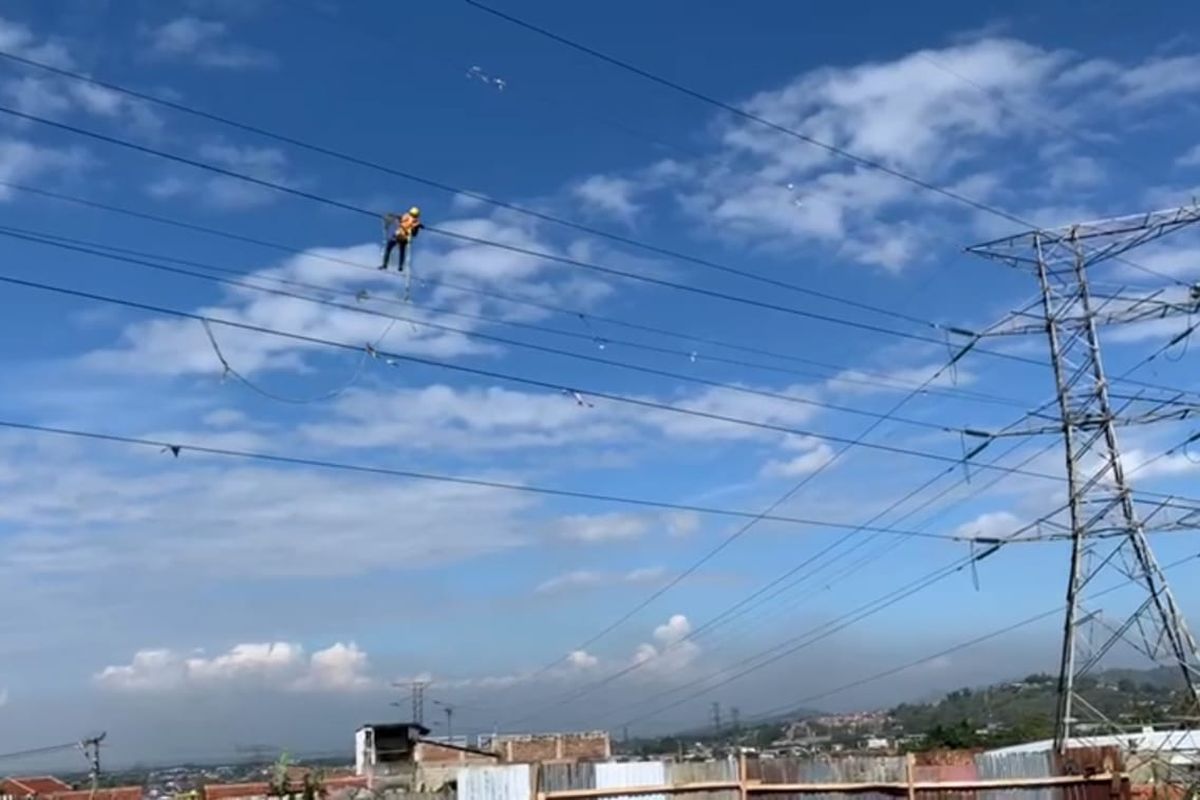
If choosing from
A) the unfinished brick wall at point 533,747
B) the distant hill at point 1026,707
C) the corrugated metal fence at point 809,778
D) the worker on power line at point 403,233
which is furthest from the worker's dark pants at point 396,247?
the unfinished brick wall at point 533,747

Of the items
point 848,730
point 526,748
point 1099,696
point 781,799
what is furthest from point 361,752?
point 848,730

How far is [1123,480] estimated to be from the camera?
23.0 meters

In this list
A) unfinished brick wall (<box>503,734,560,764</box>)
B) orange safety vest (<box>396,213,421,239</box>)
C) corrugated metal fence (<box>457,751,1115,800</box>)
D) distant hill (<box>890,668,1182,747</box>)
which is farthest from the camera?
unfinished brick wall (<box>503,734,560,764</box>)

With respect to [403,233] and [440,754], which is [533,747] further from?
[403,233]

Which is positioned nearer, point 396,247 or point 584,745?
point 396,247

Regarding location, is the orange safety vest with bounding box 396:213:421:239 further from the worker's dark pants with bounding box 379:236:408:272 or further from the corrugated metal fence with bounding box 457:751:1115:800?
the corrugated metal fence with bounding box 457:751:1115:800

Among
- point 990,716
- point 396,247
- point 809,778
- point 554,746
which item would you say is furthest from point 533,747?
point 396,247

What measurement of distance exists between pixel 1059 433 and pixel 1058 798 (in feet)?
25.3

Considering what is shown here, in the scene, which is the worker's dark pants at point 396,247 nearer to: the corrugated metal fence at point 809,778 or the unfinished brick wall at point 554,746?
the corrugated metal fence at point 809,778

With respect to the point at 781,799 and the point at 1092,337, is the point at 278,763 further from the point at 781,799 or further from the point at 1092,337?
the point at 1092,337

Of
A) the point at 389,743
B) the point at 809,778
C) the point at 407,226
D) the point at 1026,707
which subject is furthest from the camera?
the point at 1026,707

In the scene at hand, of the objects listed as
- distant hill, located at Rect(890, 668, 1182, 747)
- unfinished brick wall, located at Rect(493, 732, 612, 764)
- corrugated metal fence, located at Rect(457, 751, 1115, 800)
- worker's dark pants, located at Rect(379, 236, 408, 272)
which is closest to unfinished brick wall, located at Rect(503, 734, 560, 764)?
unfinished brick wall, located at Rect(493, 732, 612, 764)

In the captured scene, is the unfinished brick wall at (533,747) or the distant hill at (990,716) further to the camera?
the unfinished brick wall at (533,747)

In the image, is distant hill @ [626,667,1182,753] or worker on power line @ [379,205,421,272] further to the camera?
distant hill @ [626,667,1182,753]
